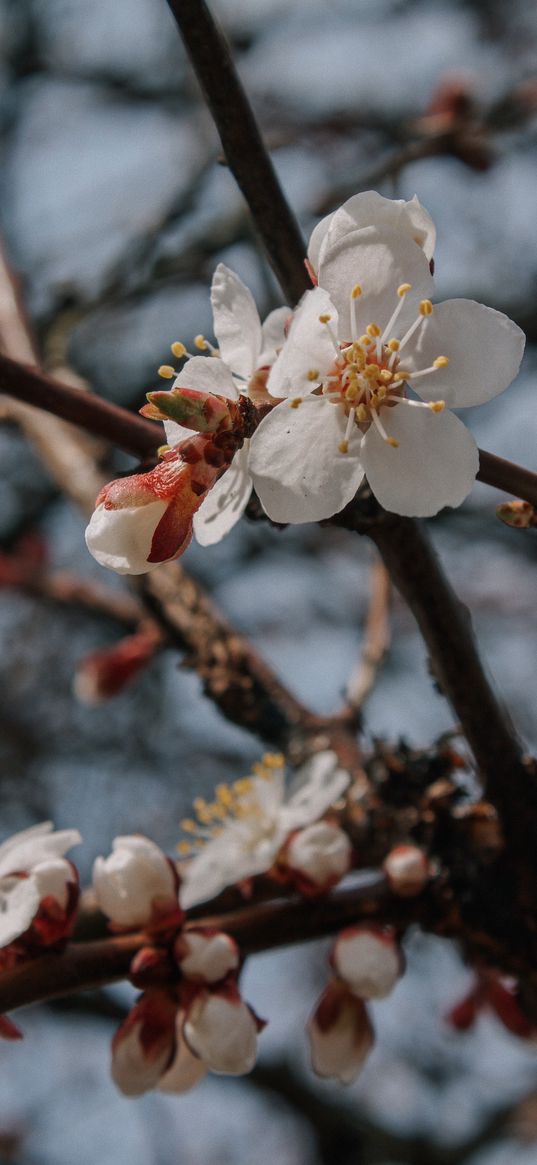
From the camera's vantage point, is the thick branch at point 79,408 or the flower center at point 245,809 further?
the flower center at point 245,809

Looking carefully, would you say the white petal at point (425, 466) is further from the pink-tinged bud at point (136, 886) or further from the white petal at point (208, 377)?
the pink-tinged bud at point (136, 886)

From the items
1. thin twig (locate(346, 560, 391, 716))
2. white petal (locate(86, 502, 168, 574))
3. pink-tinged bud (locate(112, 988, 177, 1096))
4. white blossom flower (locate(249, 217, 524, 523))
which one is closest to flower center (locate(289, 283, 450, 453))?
white blossom flower (locate(249, 217, 524, 523))

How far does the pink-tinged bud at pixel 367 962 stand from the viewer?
1264 millimetres

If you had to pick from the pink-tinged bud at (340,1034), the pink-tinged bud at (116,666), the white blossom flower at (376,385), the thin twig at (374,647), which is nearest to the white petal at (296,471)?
the white blossom flower at (376,385)

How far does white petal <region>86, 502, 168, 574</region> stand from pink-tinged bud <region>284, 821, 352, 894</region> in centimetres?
55

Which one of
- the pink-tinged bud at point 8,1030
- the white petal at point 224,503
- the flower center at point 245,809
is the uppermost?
the white petal at point 224,503

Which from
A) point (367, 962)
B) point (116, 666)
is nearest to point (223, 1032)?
point (367, 962)

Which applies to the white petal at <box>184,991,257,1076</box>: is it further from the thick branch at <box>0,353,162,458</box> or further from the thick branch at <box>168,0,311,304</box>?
the thick branch at <box>168,0,311,304</box>

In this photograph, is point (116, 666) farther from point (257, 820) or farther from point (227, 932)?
point (227, 932)

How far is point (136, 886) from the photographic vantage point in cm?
120

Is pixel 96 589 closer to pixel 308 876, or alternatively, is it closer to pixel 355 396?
pixel 308 876

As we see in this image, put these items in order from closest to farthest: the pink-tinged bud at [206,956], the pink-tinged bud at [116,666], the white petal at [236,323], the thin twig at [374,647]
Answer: the white petal at [236,323] → the pink-tinged bud at [206,956] → the thin twig at [374,647] → the pink-tinged bud at [116,666]

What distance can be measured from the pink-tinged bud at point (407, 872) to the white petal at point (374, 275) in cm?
68

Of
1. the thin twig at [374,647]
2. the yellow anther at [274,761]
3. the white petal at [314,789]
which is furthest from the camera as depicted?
the thin twig at [374,647]
